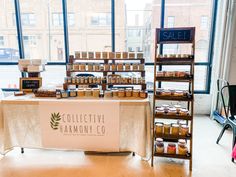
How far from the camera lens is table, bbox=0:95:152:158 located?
2.51 m

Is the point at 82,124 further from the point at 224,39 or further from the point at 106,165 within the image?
the point at 224,39

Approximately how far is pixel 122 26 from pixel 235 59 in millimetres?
2392

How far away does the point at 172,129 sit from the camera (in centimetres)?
247

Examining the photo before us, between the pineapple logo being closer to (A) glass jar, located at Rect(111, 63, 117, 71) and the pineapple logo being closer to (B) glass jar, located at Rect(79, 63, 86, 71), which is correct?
(B) glass jar, located at Rect(79, 63, 86, 71)

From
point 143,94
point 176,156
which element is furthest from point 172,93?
point 176,156

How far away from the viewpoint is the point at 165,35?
2.40 metres

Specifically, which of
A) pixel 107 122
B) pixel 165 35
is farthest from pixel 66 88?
pixel 165 35

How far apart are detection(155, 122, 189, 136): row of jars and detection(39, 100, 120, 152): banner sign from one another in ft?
1.65

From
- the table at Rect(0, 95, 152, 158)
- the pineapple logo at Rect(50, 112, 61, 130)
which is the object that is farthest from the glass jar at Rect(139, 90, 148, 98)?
the pineapple logo at Rect(50, 112, 61, 130)

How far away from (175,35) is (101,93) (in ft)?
4.01

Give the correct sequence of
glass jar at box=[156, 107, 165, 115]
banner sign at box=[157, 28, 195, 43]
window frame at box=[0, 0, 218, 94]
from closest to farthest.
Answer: banner sign at box=[157, 28, 195, 43]
glass jar at box=[156, 107, 165, 115]
window frame at box=[0, 0, 218, 94]

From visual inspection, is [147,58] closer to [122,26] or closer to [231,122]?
[122,26]

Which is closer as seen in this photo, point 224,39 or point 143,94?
point 143,94

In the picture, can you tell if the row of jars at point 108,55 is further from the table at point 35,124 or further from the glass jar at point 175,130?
the glass jar at point 175,130
